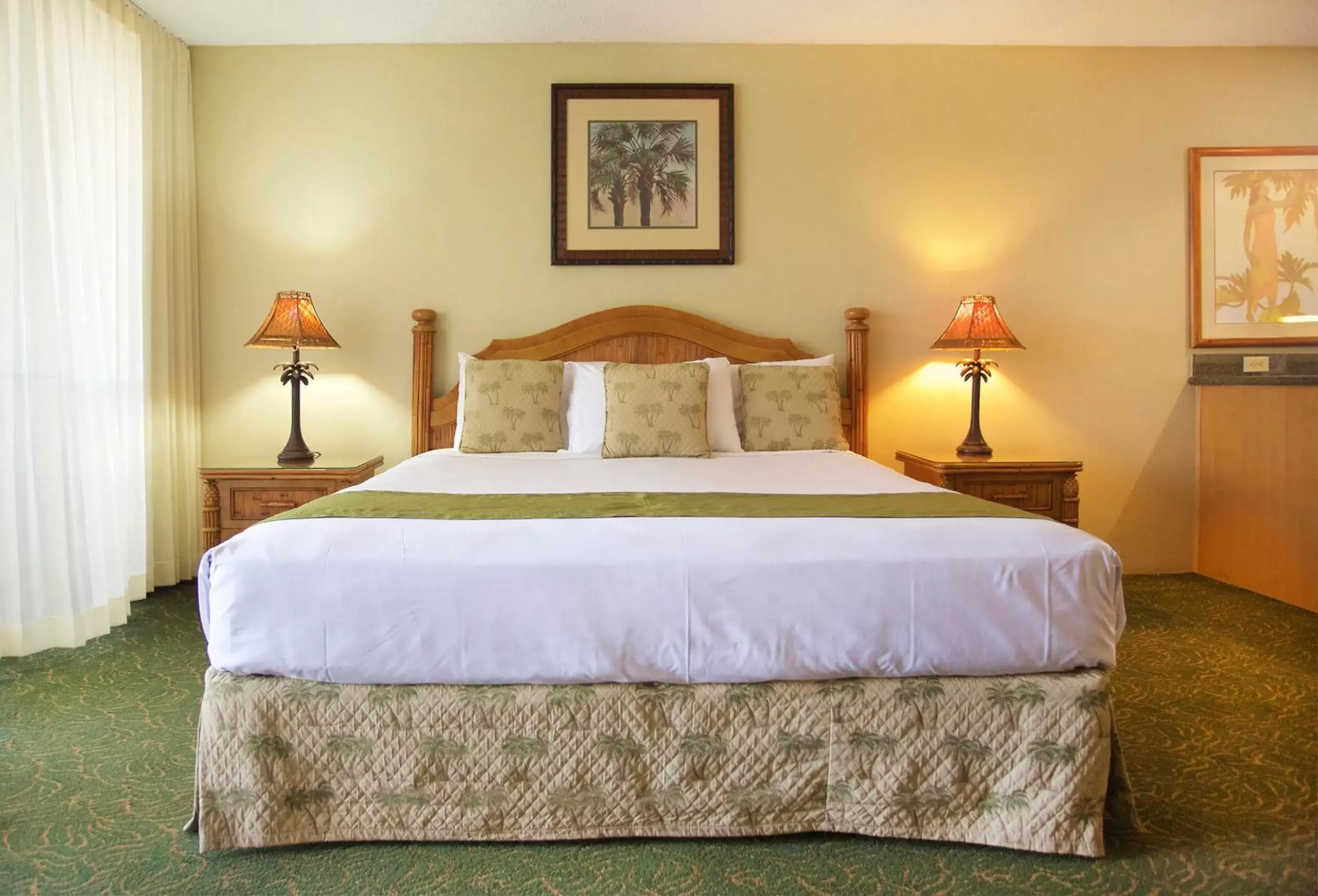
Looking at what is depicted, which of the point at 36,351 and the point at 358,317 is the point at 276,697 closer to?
the point at 36,351

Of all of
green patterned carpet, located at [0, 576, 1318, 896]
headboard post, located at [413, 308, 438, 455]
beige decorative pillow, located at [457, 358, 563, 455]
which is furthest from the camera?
headboard post, located at [413, 308, 438, 455]

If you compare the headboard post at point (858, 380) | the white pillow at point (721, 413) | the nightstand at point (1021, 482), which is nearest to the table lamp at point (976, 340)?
the nightstand at point (1021, 482)

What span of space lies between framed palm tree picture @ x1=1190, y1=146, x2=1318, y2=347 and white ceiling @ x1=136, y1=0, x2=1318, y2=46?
1.90 ft

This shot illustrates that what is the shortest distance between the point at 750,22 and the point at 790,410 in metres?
1.79

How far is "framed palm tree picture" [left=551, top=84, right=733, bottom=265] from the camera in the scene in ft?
11.6

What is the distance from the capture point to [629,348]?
3531 millimetres

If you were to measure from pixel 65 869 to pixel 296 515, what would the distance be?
803 mm

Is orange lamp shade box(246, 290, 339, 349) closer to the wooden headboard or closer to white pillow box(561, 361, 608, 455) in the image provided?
the wooden headboard

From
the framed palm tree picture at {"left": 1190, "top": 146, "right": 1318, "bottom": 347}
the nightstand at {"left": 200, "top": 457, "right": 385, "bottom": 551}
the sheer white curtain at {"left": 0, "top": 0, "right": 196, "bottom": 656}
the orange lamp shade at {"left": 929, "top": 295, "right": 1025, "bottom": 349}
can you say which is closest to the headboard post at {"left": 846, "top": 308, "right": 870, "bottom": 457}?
the orange lamp shade at {"left": 929, "top": 295, "right": 1025, "bottom": 349}

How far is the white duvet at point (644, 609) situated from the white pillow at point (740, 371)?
1.63m

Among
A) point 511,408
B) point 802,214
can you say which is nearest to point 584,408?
point 511,408

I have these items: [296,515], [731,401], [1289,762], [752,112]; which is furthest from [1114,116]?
A: [296,515]

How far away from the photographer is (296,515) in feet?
5.54

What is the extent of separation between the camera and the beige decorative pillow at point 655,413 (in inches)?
111
